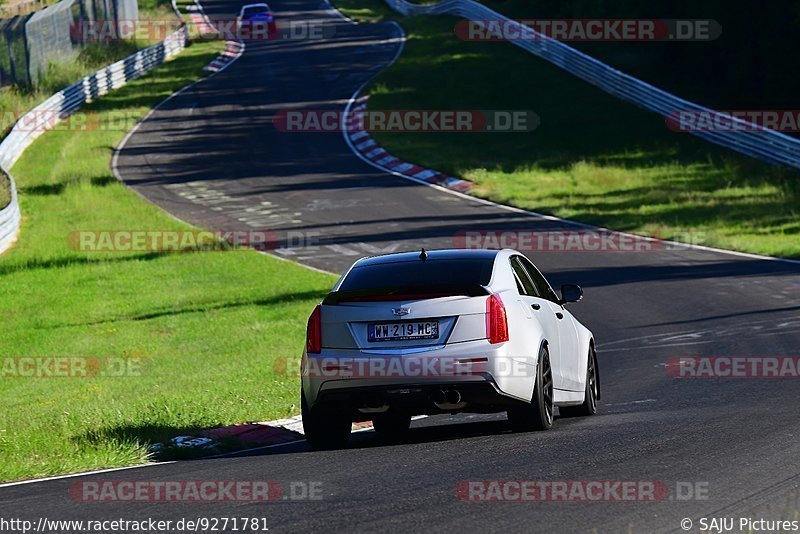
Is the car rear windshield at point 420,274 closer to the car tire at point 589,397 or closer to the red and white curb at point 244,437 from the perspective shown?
the red and white curb at point 244,437

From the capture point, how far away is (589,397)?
11.3 m

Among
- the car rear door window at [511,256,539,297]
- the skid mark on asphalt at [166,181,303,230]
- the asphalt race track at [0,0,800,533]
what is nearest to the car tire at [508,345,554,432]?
the asphalt race track at [0,0,800,533]

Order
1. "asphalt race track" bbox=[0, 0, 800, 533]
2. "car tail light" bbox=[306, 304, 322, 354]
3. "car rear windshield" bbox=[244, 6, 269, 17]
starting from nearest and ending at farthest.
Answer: "asphalt race track" bbox=[0, 0, 800, 533] → "car tail light" bbox=[306, 304, 322, 354] → "car rear windshield" bbox=[244, 6, 269, 17]

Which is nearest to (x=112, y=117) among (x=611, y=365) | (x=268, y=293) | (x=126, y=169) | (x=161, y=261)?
(x=126, y=169)

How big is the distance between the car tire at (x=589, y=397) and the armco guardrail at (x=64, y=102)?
17.5m

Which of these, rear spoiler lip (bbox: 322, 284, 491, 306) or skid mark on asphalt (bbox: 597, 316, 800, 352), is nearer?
rear spoiler lip (bbox: 322, 284, 491, 306)

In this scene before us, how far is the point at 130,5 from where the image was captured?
64812mm

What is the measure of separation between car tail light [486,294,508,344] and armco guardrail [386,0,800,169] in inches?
979

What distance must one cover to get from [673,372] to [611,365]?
49.1 inches

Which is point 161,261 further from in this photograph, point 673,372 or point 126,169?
point 673,372

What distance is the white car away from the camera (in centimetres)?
908

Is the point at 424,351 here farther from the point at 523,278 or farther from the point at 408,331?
the point at 523,278

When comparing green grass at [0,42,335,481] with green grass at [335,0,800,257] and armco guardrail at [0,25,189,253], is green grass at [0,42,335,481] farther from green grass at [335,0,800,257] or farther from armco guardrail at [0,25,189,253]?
green grass at [335,0,800,257]

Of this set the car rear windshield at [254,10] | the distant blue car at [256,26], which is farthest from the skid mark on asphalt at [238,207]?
the car rear windshield at [254,10]
